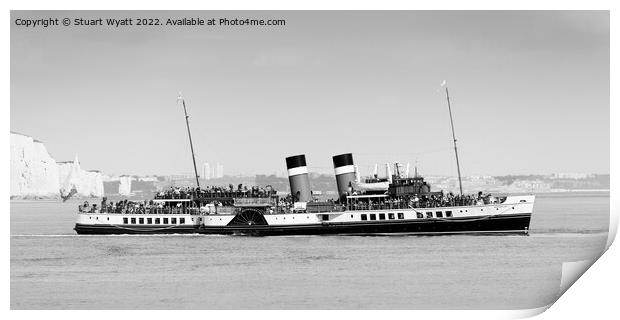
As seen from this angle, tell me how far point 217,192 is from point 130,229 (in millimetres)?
4469

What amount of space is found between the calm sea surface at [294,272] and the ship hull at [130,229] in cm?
168

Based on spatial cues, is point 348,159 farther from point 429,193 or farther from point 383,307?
point 383,307

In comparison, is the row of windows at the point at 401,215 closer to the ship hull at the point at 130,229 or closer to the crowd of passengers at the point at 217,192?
the crowd of passengers at the point at 217,192

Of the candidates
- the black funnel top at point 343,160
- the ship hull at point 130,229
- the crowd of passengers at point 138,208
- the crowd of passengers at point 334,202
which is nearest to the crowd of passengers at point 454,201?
the crowd of passengers at point 334,202

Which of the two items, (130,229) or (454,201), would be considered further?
(130,229)

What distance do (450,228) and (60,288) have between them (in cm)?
1878

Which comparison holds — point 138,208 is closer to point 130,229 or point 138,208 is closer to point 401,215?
point 130,229

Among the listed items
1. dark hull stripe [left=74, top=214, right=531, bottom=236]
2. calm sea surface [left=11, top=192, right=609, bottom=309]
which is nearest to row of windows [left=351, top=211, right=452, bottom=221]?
dark hull stripe [left=74, top=214, right=531, bottom=236]

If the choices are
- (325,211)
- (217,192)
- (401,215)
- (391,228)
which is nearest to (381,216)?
(391,228)

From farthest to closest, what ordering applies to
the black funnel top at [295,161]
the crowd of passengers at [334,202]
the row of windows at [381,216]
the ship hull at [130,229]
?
1. the black funnel top at [295,161]
2. the ship hull at [130,229]
3. the row of windows at [381,216]
4. the crowd of passengers at [334,202]

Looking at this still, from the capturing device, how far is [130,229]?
145ft

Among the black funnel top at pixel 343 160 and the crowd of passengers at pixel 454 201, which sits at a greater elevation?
the black funnel top at pixel 343 160

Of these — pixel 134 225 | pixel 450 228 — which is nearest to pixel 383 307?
pixel 450 228

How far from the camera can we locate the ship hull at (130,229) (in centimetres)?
4334
